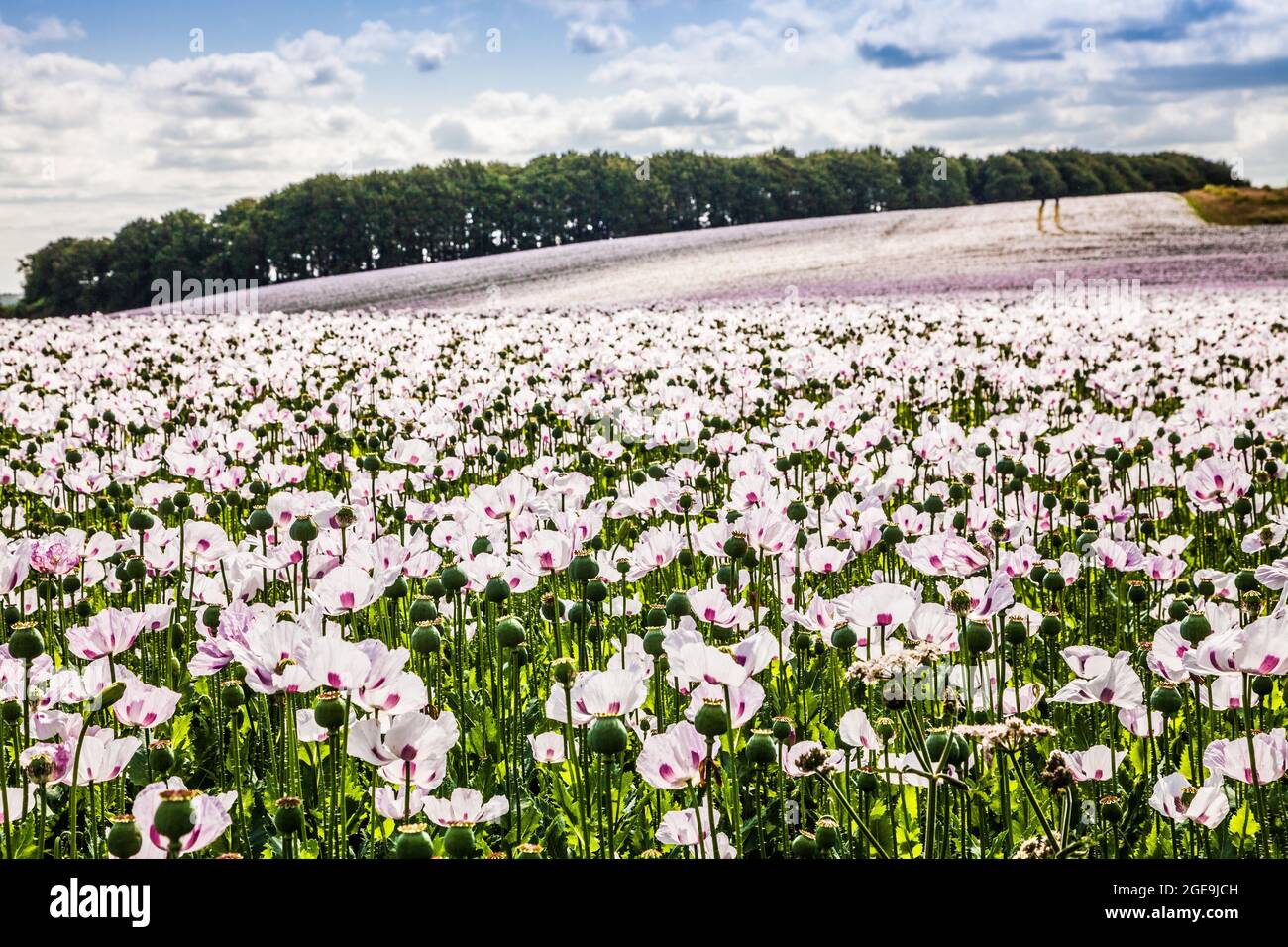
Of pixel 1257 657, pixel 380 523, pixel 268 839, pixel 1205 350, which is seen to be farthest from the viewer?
pixel 1205 350

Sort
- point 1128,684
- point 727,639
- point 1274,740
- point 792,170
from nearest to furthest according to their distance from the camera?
1. point 1274,740
2. point 1128,684
3. point 727,639
4. point 792,170

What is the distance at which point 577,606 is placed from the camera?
340cm

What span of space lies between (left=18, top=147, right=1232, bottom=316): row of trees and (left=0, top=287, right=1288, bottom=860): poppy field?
184ft

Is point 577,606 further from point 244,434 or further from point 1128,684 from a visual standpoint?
point 244,434

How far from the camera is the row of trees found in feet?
208

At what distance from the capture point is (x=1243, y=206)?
43250 mm

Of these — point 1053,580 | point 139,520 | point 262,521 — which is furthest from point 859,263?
point 262,521

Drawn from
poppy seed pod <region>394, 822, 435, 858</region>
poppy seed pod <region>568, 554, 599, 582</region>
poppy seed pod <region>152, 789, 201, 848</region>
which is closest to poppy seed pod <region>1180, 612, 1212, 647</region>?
poppy seed pod <region>568, 554, 599, 582</region>

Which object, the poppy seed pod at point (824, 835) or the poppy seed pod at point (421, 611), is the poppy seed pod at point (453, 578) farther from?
the poppy seed pod at point (824, 835)

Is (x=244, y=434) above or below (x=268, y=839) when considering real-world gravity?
above

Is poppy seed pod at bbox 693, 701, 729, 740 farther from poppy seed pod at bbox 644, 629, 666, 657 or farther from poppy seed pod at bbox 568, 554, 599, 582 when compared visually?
poppy seed pod at bbox 568, 554, 599, 582

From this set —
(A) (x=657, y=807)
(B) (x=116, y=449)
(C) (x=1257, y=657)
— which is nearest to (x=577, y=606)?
(A) (x=657, y=807)

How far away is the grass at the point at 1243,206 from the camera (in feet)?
134

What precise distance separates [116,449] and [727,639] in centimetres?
563
